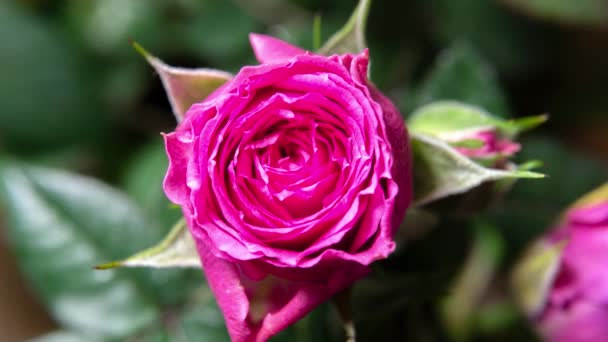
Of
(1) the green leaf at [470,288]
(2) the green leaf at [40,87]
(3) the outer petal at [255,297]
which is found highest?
(3) the outer petal at [255,297]

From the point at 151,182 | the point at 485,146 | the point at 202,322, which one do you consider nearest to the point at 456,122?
the point at 485,146

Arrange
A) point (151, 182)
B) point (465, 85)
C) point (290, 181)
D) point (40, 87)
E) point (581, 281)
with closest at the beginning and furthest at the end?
Answer: point (290, 181), point (581, 281), point (465, 85), point (151, 182), point (40, 87)

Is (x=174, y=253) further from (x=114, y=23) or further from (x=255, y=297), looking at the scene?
(x=114, y=23)

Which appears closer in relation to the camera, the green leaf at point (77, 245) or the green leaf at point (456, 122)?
the green leaf at point (456, 122)

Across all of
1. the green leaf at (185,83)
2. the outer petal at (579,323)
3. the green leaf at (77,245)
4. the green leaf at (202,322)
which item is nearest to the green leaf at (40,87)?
the green leaf at (77,245)

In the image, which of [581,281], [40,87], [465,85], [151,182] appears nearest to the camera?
[581,281]

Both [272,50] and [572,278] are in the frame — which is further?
[572,278]

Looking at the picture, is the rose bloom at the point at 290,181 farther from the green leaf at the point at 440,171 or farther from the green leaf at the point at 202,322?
the green leaf at the point at 202,322
